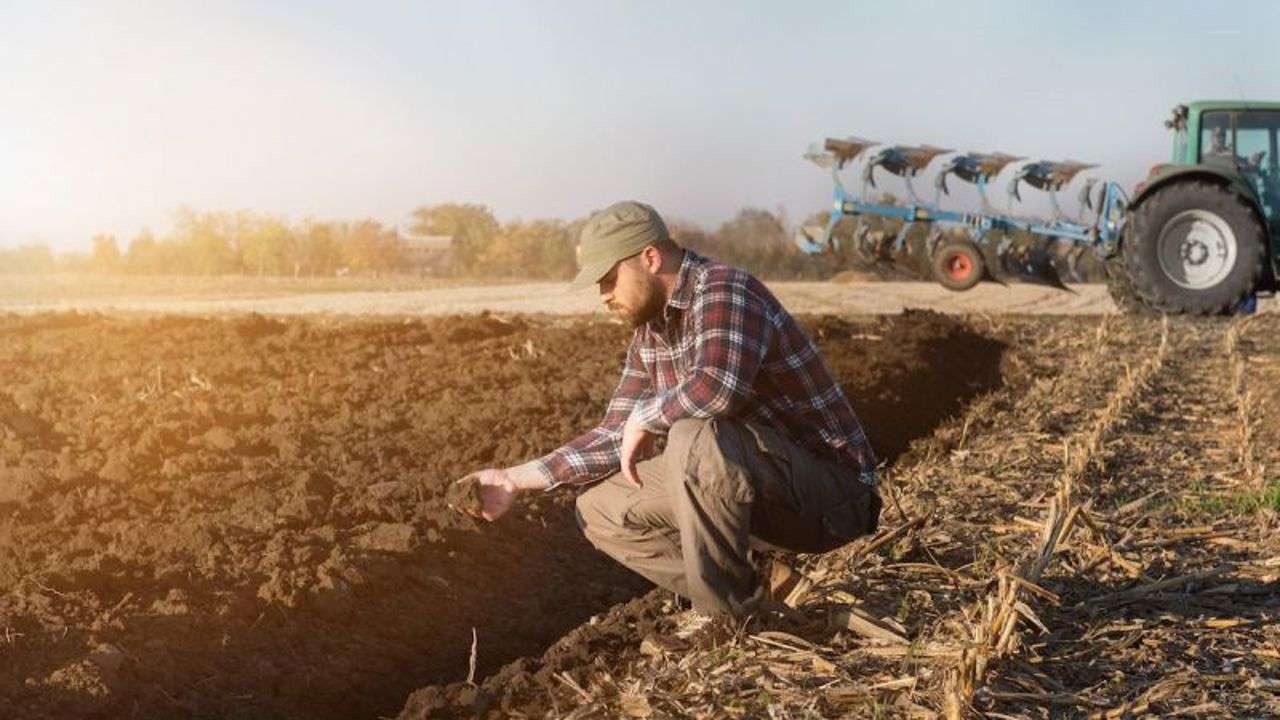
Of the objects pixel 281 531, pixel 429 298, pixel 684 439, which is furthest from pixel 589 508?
pixel 429 298

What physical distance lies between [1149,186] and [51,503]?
33.9ft

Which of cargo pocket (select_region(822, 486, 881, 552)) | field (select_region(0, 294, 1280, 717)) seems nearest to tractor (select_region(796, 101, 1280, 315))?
field (select_region(0, 294, 1280, 717))

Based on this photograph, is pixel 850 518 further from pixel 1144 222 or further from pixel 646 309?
pixel 1144 222

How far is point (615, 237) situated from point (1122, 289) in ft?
39.6

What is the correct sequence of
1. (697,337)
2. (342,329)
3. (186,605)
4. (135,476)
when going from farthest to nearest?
(342,329), (135,476), (186,605), (697,337)

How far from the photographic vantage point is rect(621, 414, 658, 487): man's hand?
12.7 feet

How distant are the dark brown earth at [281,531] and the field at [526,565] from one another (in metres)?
0.01

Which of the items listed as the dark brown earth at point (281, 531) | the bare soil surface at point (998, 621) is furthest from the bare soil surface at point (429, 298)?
the bare soil surface at point (998, 621)

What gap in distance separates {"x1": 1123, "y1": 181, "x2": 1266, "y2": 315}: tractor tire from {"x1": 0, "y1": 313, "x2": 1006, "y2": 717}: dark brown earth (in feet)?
17.7

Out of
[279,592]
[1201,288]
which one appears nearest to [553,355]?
[279,592]

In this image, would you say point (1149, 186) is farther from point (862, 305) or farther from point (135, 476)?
point (135, 476)

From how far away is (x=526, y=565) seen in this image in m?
5.43

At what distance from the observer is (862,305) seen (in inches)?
654

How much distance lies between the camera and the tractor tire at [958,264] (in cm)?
1530
